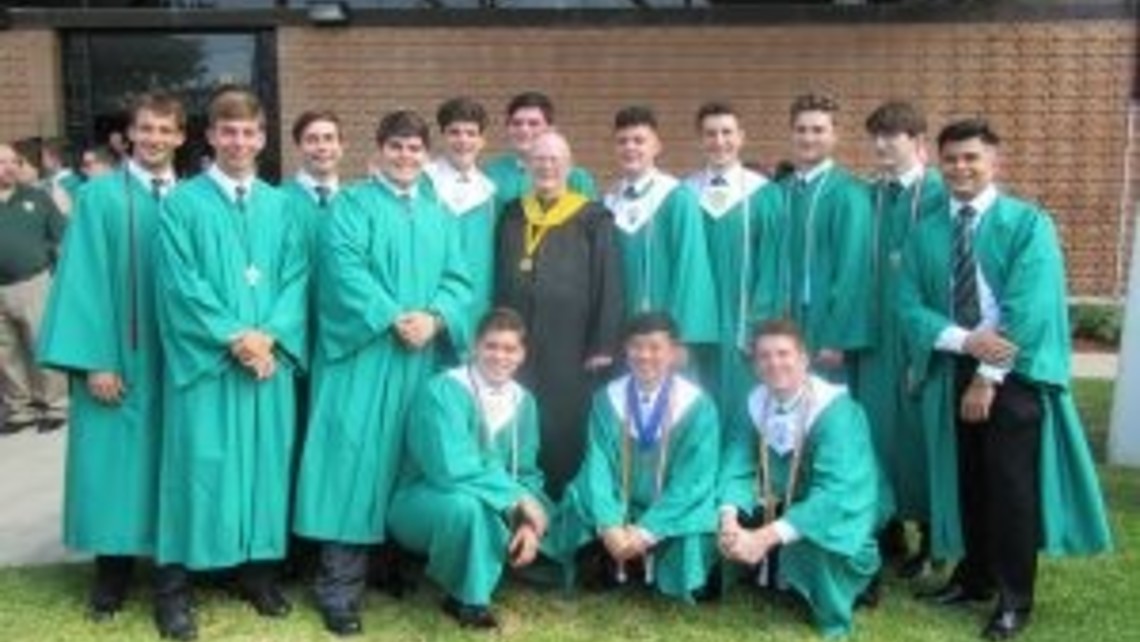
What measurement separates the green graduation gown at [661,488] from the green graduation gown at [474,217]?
2.26 feet

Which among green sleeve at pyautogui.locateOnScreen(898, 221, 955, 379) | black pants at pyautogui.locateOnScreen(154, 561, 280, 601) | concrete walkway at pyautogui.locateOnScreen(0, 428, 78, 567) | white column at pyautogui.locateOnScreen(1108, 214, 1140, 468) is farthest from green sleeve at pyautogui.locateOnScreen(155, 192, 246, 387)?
white column at pyautogui.locateOnScreen(1108, 214, 1140, 468)

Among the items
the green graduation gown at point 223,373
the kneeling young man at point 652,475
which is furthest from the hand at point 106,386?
the kneeling young man at point 652,475

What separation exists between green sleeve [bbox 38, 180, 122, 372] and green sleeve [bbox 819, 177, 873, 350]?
2.86 m

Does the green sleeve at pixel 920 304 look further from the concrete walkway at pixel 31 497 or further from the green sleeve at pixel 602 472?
the concrete walkway at pixel 31 497

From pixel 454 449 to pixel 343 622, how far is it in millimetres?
778

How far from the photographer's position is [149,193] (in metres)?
6.19

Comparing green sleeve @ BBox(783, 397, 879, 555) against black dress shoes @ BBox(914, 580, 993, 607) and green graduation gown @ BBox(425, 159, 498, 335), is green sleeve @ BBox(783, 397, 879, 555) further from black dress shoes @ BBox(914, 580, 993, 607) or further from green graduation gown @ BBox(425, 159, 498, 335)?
green graduation gown @ BBox(425, 159, 498, 335)

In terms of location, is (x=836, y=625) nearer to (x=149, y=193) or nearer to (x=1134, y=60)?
(x=149, y=193)

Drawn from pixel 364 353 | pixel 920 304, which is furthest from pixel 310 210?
pixel 920 304

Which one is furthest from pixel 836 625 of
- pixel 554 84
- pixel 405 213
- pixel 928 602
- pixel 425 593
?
pixel 554 84

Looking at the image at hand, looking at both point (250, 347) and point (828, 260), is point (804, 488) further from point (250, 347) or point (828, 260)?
point (250, 347)

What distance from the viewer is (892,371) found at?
6746 mm

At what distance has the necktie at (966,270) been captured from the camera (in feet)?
20.0

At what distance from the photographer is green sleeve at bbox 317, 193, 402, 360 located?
6.19 metres
